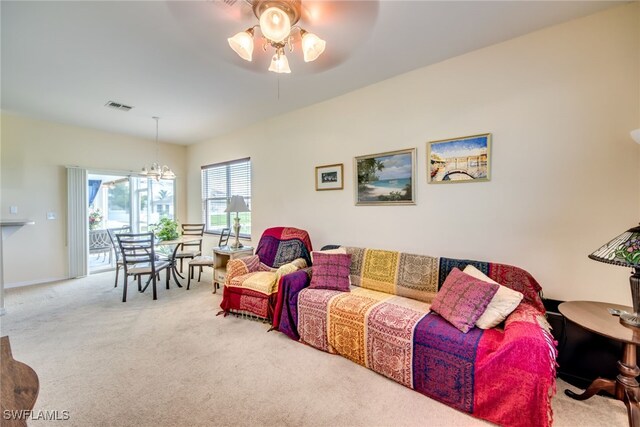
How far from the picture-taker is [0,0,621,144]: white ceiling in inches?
75.3

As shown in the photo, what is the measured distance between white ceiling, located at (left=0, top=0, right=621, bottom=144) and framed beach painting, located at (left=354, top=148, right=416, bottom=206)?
35.1 inches

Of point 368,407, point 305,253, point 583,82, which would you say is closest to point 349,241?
point 305,253

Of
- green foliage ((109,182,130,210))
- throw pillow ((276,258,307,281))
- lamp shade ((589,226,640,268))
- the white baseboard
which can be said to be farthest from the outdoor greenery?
lamp shade ((589,226,640,268))

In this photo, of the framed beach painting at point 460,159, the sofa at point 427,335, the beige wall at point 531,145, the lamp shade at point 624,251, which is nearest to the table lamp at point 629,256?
the lamp shade at point 624,251

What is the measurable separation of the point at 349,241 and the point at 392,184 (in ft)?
2.96

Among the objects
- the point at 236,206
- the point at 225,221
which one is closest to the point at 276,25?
the point at 236,206

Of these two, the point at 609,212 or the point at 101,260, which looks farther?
the point at 101,260

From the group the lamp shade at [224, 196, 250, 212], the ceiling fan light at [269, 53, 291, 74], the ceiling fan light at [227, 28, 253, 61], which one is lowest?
the lamp shade at [224, 196, 250, 212]

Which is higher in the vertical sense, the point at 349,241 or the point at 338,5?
the point at 338,5

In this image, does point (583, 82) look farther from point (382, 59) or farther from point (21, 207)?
point (21, 207)

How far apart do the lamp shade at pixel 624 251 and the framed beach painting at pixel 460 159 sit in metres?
1.02

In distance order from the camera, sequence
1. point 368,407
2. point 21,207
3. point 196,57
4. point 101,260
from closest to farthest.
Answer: point 368,407, point 196,57, point 21,207, point 101,260

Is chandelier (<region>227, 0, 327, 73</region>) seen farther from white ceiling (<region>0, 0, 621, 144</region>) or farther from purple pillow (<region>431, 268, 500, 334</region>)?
purple pillow (<region>431, 268, 500, 334</region>)

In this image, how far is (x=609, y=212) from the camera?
1974mm
